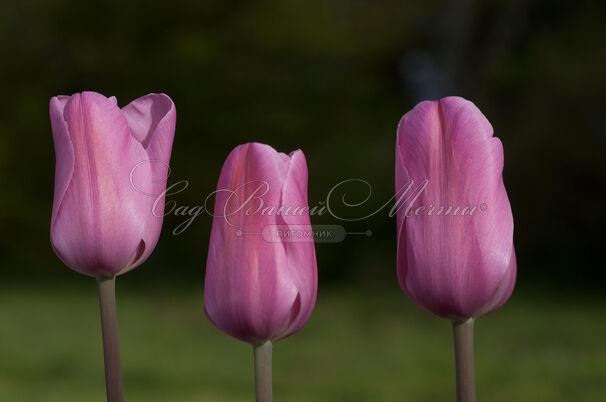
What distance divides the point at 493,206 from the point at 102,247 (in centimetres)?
39

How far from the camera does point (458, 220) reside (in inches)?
30.0

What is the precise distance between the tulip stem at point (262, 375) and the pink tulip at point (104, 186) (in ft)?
0.59

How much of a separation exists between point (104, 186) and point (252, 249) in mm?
178

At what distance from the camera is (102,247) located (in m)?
0.81

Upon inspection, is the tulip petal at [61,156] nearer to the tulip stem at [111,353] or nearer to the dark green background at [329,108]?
the tulip stem at [111,353]

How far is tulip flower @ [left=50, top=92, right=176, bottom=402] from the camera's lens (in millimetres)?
814

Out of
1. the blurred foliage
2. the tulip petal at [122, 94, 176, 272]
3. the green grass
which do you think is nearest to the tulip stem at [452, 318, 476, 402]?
the tulip petal at [122, 94, 176, 272]

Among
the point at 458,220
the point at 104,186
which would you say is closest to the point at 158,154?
the point at 104,186

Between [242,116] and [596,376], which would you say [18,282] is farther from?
[596,376]

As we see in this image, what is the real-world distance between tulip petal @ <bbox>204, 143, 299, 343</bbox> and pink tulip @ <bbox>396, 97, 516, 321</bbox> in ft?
0.41

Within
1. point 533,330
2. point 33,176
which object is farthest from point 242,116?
point 533,330

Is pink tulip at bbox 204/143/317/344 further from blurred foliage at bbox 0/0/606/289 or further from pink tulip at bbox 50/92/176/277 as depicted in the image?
blurred foliage at bbox 0/0/606/289

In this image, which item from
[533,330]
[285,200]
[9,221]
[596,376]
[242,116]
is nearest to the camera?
[285,200]

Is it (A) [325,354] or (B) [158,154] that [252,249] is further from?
Answer: (A) [325,354]
